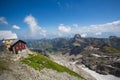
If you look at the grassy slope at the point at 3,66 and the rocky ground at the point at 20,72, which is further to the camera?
the grassy slope at the point at 3,66

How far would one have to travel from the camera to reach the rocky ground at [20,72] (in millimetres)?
49972

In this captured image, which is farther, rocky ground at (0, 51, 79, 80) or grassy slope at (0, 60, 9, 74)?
grassy slope at (0, 60, 9, 74)

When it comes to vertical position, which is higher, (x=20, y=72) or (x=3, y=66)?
(x=3, y=66)

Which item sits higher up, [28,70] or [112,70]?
[28,70]

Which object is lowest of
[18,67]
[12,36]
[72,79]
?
[72,79]

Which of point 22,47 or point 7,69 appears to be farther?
point 22,47

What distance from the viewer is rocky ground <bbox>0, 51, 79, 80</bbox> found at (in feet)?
164

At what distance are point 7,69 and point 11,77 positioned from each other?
5879 millimetres

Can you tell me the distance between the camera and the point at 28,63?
207 ft

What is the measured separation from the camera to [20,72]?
5366 cm

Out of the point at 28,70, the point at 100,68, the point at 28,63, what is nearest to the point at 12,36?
the point at 28,63

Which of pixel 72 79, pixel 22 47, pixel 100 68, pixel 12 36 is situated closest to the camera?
pixel 72 79

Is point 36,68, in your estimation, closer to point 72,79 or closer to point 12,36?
point 72,79

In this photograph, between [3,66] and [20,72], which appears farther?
[3,66]
